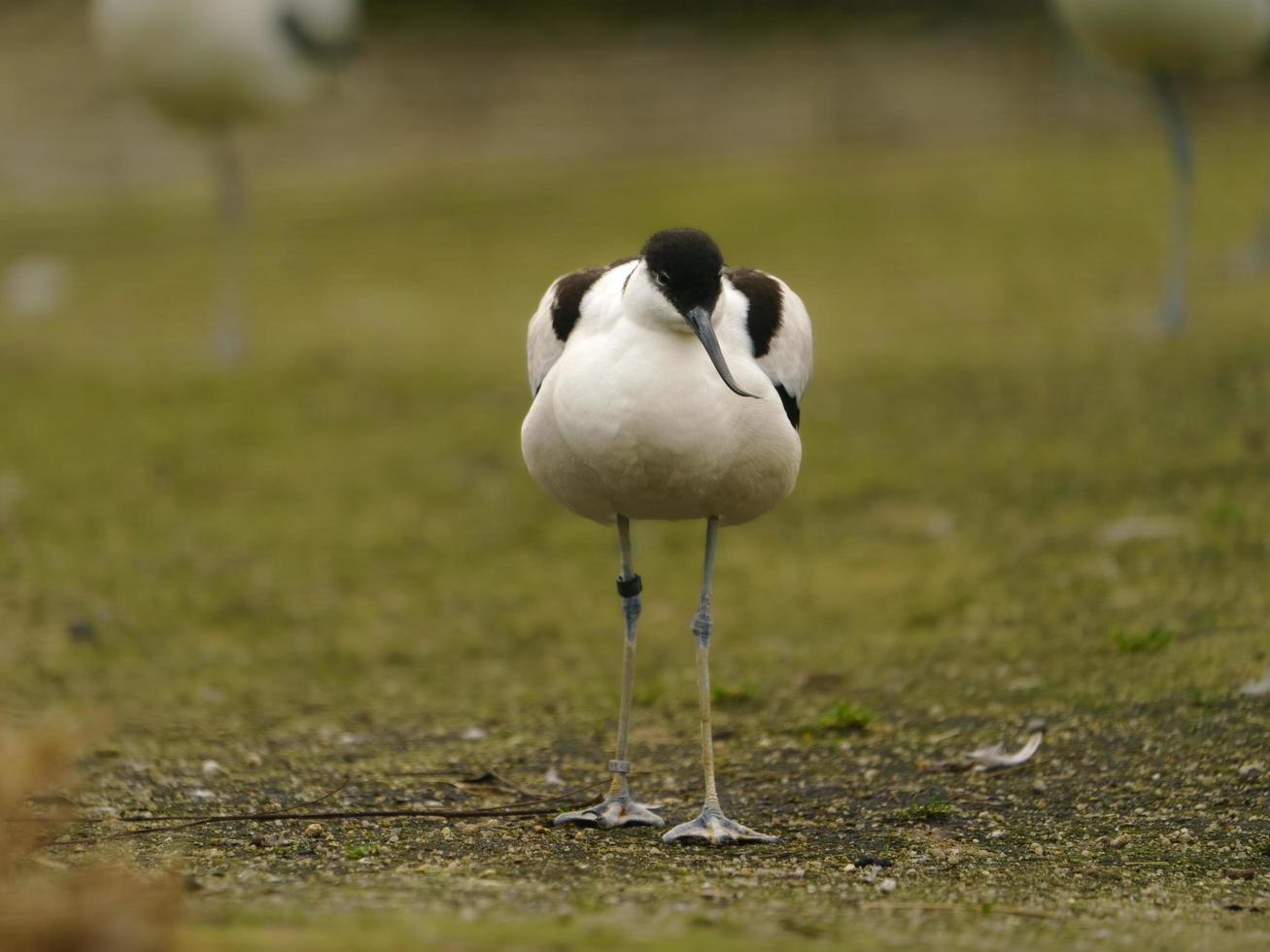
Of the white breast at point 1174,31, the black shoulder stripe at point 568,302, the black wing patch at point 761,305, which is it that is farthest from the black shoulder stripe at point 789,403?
the white breast at point 1174,31

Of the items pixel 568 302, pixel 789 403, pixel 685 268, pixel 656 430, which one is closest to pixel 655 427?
pixel 656 430

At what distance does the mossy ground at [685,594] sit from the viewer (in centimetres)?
372

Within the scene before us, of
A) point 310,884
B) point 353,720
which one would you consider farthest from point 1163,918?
point 353,720

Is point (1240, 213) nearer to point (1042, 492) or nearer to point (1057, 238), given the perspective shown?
point (1057, 238)

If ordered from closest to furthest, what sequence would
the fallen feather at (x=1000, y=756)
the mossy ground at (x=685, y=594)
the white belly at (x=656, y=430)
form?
the mossy ground at (x=685, y=594), the white belly at (x=656, y=430), the fallen feather at (x=1000, y=756)

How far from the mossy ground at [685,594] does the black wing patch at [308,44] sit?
5.84 ft

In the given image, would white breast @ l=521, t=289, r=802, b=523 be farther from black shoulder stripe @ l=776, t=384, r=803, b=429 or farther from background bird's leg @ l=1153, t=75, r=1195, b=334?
background bird's leg @ l=1153, t=75, r=1195, b=334

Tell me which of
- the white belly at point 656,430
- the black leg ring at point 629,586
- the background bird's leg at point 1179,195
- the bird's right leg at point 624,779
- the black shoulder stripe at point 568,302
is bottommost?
the bird's right leg at point 624,779

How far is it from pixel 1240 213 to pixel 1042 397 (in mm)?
4792

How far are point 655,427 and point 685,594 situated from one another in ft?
10.8

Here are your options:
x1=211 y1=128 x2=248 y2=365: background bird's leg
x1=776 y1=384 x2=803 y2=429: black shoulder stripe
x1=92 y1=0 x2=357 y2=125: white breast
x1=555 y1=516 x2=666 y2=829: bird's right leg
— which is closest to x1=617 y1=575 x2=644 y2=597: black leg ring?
x1=555 y1=516 x2=666 y2=829: bird's right leg

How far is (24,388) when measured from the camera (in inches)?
384

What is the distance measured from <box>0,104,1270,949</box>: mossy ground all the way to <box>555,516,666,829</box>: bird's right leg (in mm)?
74

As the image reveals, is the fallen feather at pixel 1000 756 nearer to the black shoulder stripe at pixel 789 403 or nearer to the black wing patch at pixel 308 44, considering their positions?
the black shoulder stripe at pixel 789 403
